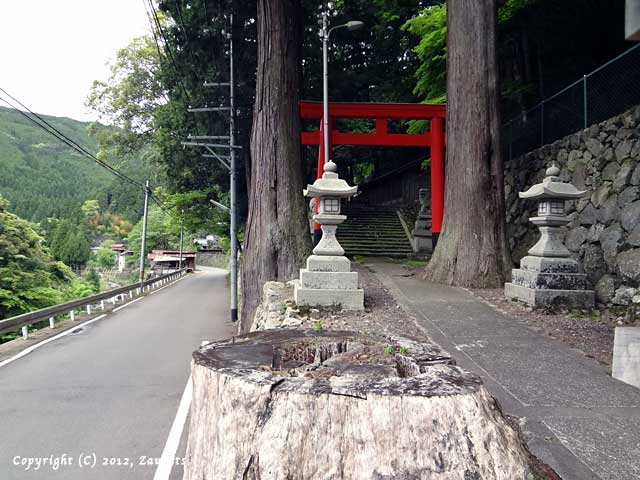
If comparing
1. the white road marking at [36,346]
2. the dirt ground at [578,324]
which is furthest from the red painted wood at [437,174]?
the white road marking at [36,346]

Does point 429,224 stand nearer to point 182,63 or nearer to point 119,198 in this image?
point 182,63

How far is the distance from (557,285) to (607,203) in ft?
7.68

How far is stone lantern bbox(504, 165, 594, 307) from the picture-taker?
275 inches

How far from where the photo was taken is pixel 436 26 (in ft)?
40.3

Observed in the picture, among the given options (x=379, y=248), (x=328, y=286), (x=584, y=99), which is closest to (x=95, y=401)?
(x=328, y=286)

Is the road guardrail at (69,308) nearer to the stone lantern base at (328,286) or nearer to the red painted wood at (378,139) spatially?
the stone lantern base at (328,286)

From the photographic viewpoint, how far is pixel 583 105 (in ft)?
30.8

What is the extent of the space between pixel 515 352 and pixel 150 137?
28.0 metres

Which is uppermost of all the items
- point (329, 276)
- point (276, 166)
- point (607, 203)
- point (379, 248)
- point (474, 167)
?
point (276, 166)

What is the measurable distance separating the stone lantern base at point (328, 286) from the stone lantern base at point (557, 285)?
279cm

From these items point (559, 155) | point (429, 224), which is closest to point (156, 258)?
point (429, 224)

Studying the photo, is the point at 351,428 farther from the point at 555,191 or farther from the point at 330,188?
the point at 555,191

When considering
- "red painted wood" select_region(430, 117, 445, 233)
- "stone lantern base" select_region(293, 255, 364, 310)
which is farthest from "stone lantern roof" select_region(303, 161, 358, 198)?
"red painted wood" select_region(430, 117, 445, 233)

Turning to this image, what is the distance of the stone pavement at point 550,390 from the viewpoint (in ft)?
9.20
